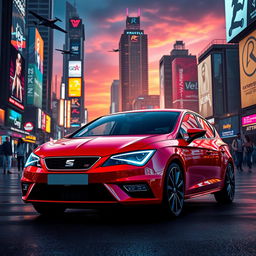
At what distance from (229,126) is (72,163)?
55.8m

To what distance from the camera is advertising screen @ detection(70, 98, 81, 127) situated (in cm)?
12550

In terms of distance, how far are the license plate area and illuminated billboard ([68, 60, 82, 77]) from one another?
4258 inches

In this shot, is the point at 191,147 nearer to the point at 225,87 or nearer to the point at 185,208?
the point at 185,208

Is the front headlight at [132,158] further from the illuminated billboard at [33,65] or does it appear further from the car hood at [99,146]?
the illuminated billboard at [33,65]

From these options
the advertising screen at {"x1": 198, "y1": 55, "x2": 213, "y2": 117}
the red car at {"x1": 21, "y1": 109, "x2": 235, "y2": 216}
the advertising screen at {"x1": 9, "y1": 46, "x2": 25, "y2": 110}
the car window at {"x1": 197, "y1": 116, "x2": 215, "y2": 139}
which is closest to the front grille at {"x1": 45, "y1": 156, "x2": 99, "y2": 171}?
the red car at {"x1": 21, "y1": 109, "x2": 235, "y2": 216}

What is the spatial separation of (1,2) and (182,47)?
15812 centimetres

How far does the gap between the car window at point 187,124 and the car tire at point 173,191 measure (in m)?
0.63

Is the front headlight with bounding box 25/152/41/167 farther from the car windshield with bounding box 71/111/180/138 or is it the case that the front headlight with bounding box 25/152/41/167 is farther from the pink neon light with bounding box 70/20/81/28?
the pink neon light with bounding box 70/20/81/28

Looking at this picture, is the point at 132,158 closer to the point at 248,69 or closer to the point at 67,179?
the point at 67,179

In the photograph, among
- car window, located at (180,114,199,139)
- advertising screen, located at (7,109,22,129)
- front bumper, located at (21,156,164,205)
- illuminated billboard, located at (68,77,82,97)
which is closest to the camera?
front bumper, located at (21,156,164,205)

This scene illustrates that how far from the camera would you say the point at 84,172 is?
448 cm

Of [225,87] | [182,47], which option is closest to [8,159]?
[225,87]

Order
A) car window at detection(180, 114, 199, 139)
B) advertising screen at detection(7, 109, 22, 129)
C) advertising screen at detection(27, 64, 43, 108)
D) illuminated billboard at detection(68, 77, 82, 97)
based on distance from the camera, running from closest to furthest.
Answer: car window at detection(180, 114, 199, 139)
advertising screen at detection(7, 109, 22, 129)
advertising screen at detection(27, 64, 43, 108)
illuminated billboard at detection(68, 77, 82, 97)

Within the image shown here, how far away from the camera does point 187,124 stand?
5984mm
